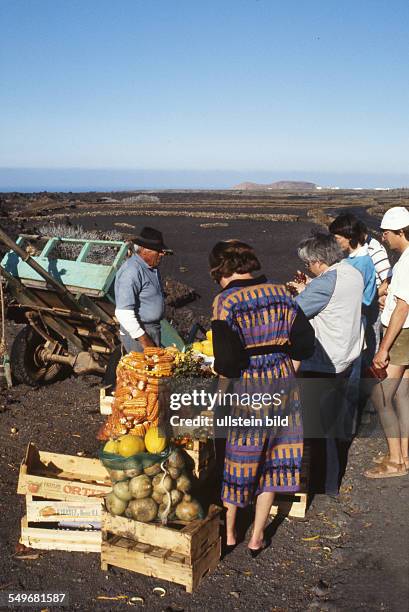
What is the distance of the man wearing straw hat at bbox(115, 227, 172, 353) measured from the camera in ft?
19.2

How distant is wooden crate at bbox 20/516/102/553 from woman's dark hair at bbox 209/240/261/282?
7.56 feet

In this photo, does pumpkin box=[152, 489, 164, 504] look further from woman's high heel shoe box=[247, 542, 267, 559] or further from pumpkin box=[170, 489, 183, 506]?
woman's high heel shoe box=[247, 542, 267, 559]

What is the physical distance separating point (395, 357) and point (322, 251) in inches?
49.1

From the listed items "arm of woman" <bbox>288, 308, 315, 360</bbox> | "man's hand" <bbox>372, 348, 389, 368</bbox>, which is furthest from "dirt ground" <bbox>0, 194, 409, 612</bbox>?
"arm of woman" <bbox>288, 308, 315, 360</bbox>

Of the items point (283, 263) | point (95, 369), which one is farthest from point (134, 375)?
point (283, 263)

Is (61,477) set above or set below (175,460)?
below

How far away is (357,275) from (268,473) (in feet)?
6.34

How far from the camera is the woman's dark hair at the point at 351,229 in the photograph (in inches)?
236

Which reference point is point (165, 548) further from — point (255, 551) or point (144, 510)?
point (255, 551)

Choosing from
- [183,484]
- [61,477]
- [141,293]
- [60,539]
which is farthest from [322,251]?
[60,539]

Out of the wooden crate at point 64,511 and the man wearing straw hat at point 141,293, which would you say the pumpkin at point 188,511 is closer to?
the wooden crate at point 64,511

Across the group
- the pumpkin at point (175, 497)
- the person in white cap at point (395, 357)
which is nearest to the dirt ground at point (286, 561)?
the person in white cap at point (395, 357)

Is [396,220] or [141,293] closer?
[396,220]

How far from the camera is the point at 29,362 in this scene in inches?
350
